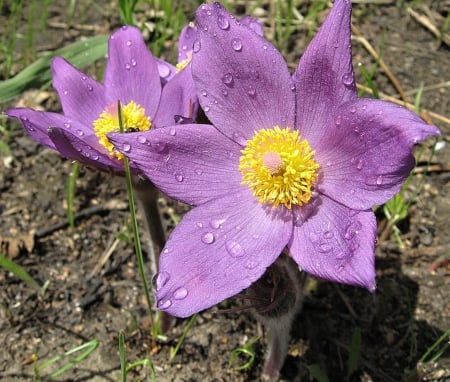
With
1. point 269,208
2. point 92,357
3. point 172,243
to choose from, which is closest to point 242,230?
point 269,208

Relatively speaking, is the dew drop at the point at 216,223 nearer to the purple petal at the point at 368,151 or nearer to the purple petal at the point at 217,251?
the purple petal at the point at 217,251

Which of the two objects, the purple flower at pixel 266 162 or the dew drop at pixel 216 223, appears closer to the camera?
the purple flower at pixel 266 162

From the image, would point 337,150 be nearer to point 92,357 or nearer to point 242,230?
point 242,230

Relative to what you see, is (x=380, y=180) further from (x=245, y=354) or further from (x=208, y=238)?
(x=245, y=354)

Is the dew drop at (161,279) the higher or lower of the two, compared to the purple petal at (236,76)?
lower

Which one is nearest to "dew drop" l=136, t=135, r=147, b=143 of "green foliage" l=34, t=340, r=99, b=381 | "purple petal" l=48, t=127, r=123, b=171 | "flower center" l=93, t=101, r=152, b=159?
"purple petal" l=48, t=127, r=123, b=171

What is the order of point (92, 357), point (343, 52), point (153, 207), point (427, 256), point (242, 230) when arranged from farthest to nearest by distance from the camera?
point (427, 256)
point (92, 357)
point (153, 207)
point (242, 230)
point (343, 52)

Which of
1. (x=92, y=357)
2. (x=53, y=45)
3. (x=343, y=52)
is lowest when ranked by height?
(x=92, y=357)

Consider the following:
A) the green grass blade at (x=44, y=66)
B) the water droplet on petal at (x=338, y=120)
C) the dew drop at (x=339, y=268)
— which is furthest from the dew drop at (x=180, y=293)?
the green grass blade at (x=44, y=66)
